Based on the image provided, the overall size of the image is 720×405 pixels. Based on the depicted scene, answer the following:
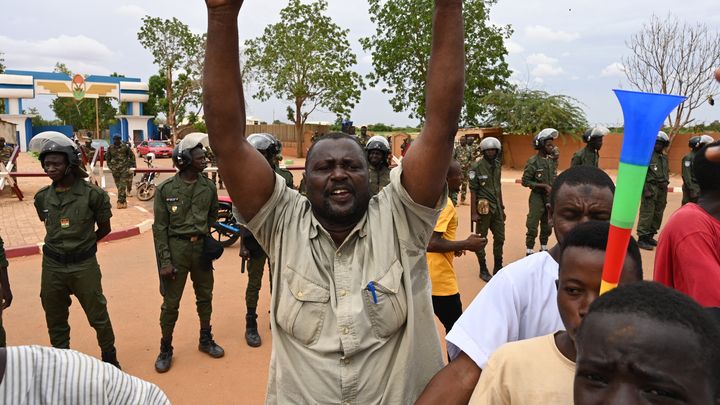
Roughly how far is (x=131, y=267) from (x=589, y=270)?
720cm

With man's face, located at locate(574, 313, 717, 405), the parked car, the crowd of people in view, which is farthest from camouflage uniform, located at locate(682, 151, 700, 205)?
the parked car

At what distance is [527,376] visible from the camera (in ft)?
4.17

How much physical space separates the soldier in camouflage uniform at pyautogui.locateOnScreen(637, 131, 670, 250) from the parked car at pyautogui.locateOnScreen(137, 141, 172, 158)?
3020cm

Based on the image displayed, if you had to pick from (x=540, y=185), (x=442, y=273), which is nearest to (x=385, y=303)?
(x=442, y=273)

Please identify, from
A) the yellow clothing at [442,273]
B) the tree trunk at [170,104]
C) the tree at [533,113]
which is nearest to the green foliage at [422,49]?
the tree at [533,113]

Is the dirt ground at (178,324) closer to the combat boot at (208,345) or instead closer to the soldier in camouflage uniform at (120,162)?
the combat boot at (208,345)

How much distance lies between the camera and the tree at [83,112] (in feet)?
168

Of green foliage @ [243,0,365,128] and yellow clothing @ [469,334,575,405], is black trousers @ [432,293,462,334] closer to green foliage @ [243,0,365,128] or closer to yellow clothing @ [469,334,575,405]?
yellow clothing @ [469,334,575,405]

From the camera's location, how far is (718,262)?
82.1 inches

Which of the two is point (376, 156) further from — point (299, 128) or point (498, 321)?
point (299, 128)

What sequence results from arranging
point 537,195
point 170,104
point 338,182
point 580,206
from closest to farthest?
point 338,182
point 580,206
point 537,195
point 170,104

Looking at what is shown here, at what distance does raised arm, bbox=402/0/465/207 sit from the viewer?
1.57 metres

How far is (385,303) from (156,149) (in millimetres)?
35041

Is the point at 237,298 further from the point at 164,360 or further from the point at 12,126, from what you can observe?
the point at 12,126
